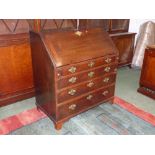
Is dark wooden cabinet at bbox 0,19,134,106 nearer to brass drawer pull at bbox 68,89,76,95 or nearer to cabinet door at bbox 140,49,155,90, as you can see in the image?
brass drawer pull at bbox 68,89,76,95

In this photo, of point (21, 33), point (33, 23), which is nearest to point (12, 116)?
point (21, 33)

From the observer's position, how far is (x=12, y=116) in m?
2.54

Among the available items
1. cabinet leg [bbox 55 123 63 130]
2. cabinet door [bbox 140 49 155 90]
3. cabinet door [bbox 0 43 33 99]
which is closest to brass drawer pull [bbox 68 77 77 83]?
cabinet leg [bbox 55 123 63 130]

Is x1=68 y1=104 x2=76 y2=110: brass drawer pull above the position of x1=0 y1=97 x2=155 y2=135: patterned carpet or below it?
above

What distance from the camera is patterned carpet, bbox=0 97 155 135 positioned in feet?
7.44

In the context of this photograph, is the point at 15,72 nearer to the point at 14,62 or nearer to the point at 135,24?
the point at 14,62

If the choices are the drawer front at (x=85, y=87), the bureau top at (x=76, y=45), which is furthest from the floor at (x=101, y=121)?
the bureau top at (x=76, y=45)

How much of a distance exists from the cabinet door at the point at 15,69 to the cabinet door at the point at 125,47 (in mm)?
2030

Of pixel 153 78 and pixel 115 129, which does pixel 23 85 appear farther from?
pixel 153 78

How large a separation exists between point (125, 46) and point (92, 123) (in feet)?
7.72

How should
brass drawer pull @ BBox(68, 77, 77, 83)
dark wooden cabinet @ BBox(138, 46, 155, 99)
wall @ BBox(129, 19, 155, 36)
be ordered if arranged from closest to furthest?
brass drawer pull @ BBox(68, 77, 77, 83) → dark wooden cabinet @ BBox(138, 46, 155, 99) → wall @ BBox(129, 19, 155, 36)

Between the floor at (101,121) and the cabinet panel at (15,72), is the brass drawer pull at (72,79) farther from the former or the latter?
the cabinet panel at (15,72)

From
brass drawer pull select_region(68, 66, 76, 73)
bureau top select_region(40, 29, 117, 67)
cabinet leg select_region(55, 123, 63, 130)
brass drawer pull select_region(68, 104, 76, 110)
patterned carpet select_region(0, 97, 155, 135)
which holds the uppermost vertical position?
bureau top select_region(40, 29, 117, 67)
